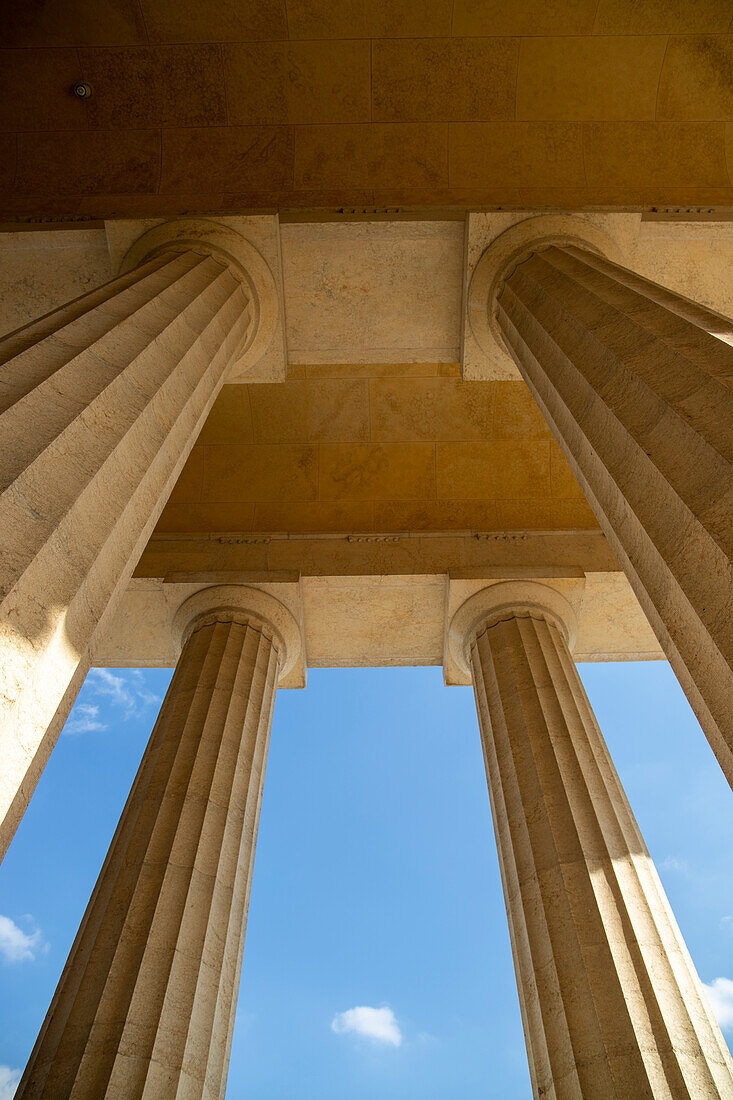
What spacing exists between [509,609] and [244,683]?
781 cm

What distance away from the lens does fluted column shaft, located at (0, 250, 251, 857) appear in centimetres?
Answer: 648

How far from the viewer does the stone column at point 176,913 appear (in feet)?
35.7

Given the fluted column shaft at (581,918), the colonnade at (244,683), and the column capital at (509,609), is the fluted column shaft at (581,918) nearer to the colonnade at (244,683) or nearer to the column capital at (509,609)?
the colonnade at (244,683)

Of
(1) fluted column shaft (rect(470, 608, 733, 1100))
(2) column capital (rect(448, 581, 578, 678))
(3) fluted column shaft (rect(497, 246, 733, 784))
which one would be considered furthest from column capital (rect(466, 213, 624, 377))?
(1) fluted column shaft (rect(470, 608, 733, 1100))

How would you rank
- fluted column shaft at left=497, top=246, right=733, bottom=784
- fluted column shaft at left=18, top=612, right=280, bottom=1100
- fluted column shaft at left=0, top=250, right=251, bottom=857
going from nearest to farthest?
1. fluted column shaft at left=0, top=250, right=251, bottom=857
2. fluted column shaft at left=497, top=246, right=733, bottom=784
3. fluted column shaft at left=18, top=612, right=280, bottom=1100

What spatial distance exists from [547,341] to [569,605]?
36.7 ft

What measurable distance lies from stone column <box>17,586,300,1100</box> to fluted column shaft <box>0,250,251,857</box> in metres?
6.70

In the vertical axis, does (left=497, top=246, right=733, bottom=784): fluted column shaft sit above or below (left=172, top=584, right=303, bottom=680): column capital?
below

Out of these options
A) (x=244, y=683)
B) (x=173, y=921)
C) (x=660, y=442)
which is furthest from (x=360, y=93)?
(x=173, y=921)

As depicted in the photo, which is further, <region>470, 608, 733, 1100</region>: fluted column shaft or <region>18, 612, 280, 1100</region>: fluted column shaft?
<region>18, 612, 280, 1100</region>: fluted column shaft

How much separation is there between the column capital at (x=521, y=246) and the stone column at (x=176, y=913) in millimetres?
10906

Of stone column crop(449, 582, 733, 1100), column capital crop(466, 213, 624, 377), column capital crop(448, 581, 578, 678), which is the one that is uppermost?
column capital crop(466, 213, 624, 377)

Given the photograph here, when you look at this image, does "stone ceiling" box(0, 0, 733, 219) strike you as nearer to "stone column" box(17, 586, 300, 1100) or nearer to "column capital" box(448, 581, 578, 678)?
"column capital" box(448, 581, 578, 678)

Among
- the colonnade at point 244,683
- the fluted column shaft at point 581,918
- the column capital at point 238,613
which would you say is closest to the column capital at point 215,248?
the colonnade at point 244,683
